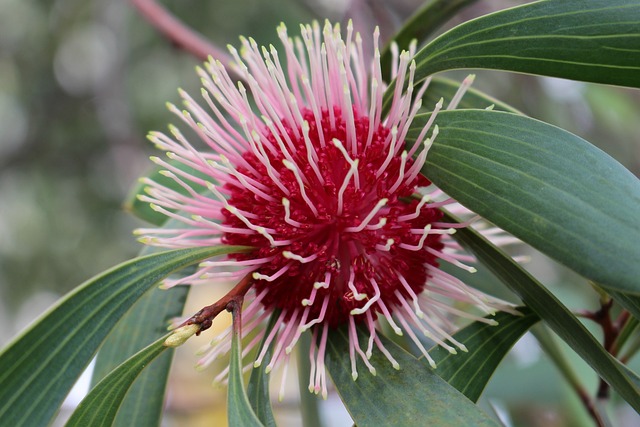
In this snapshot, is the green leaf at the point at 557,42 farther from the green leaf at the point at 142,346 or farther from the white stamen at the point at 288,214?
the green leaf at the point at 142,346

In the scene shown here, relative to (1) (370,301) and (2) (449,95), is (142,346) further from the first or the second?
(2) (449,95)

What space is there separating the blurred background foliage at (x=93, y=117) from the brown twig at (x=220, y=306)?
5.73ft

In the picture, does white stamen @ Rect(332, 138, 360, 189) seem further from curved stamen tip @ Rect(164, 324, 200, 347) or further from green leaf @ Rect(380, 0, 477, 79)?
green leaf @ Rect(380, 0, 477, 79)

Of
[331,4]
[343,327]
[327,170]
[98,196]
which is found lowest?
[343,327]

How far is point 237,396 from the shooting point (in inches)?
25.3

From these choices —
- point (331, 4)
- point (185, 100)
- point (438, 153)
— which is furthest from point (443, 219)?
point (331, 4)

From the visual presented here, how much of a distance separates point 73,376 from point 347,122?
1.31 feet

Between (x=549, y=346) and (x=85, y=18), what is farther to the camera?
(x=85, y=18)

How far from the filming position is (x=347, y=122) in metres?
0.75

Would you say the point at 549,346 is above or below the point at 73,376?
below

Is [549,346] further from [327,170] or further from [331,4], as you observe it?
[331,4]

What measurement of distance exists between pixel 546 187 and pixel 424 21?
0.53 metres

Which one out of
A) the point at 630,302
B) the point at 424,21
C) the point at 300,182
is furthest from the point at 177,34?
the point at 630,302

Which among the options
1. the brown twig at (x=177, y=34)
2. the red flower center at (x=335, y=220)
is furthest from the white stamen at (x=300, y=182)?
the brown twig at (x=177, y=34)
